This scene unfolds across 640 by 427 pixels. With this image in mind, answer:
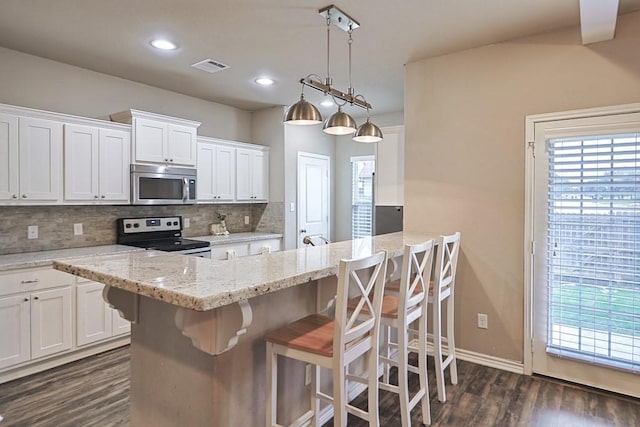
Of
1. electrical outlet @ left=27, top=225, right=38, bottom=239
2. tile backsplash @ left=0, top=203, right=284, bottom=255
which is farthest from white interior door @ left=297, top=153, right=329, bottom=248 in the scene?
electrical outlet @ left=27, top=225, right=38, bottom=239

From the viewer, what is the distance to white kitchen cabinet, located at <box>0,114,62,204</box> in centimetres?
300

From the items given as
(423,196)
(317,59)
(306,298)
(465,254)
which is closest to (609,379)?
(465,254)

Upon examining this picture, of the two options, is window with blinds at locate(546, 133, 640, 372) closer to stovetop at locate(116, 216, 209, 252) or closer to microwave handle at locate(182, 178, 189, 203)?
stovetop at locate(116, 216, 209, 252)

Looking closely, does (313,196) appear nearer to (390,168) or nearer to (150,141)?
(390,168)

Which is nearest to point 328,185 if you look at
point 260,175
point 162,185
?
point 260,175

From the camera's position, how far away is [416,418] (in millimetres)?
2381

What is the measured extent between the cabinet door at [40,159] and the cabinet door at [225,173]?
173 cm

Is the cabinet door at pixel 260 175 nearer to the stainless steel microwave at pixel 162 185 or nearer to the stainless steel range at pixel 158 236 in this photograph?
the stainless steel microwave at pixel 162 185

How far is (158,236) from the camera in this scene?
4258mm

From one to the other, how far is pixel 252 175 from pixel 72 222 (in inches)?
86.2

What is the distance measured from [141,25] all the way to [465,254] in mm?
3158

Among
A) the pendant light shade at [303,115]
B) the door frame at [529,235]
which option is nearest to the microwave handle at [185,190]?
the pendant light shade at [303,115]

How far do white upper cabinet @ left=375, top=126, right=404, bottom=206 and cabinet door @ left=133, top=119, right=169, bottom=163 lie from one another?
228cm

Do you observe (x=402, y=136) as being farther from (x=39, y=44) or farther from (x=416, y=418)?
(x=39, y=44)
